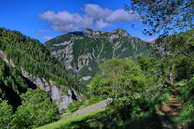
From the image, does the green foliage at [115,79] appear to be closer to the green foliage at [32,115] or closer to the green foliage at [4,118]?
the green foliage at [32,115]

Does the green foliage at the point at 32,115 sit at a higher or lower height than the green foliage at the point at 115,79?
lower

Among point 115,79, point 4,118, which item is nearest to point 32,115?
point 4,118

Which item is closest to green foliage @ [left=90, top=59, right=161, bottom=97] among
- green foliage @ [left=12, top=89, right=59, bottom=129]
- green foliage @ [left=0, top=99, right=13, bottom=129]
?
green foliage @ [left=12, top=89, right=59, bottom=129]

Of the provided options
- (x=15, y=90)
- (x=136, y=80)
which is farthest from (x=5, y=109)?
(x=15, y=90)

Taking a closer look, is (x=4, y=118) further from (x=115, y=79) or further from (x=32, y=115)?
(x=115, y=79)

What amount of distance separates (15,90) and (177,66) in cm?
15259

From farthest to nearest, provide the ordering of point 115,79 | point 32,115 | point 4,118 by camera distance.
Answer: point 115,79 < point 32,115 < point 4,118

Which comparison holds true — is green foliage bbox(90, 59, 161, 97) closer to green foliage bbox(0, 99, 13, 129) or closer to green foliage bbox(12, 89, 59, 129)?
green foliage bbox(12, 89, 59, 129)

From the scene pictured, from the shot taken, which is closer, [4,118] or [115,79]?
[4,118]

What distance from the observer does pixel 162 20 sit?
631 inches

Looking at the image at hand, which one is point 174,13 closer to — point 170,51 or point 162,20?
point 162,20

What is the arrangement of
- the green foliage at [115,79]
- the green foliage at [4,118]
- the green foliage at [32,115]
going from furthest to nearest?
1. the green foliage at [115,79]
2. the green foliage at [32,115]
3. the green foliage at [4,118]

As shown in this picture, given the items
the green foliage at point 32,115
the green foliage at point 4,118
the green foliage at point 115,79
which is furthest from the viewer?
the green foliage at point 115,79

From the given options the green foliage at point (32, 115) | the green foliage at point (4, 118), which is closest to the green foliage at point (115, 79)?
the green foliage at point (32, 115)
